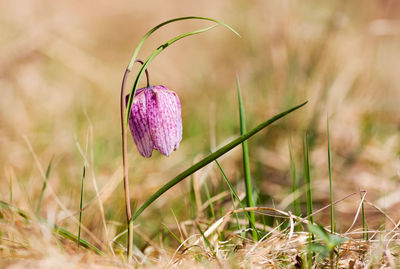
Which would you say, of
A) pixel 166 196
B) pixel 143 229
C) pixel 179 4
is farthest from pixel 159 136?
pixel 179 4

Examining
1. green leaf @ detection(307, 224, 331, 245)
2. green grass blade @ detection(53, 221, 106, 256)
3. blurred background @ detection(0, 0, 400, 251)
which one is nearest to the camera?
green leaf @ detection(307, 224, 331, 245)

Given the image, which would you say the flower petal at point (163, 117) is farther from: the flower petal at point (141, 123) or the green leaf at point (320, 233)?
the green leaf at point (320, 233)

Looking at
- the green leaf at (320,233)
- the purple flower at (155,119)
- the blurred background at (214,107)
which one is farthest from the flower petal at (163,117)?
the green leaf at (320,233)

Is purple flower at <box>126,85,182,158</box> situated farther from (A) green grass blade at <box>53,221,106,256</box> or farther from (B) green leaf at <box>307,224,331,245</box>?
(B) green leaf at <box>307,224,331,245</box>

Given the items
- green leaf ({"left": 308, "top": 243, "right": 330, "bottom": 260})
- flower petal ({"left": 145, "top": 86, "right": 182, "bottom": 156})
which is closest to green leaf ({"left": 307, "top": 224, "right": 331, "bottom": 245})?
green leaf ({"left": 308, "top": 243, "right": 330, "bottom": 260})

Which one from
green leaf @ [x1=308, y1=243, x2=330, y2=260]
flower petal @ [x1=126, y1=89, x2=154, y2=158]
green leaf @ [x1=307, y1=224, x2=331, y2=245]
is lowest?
green leaf @ [x1=308, y1=243, x2=330, y2=260]

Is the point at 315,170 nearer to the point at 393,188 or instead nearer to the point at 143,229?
the point at 393,188
